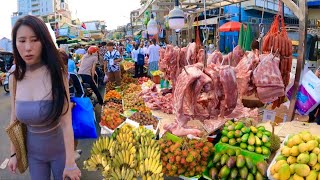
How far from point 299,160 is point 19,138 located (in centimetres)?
252

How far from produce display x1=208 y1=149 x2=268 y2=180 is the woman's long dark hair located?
5.89 ft

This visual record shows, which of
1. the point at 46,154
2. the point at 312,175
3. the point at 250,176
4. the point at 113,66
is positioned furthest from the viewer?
the point at 113,66

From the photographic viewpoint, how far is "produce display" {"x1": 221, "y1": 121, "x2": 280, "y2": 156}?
3281 millimetres

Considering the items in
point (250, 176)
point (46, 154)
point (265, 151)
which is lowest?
point (250, 176)

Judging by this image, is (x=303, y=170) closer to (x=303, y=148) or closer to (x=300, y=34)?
(x=303, y=148)

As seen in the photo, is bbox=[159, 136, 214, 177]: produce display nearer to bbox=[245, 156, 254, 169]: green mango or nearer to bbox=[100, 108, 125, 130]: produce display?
bbox=[245, 156, 254, 169]: green mango

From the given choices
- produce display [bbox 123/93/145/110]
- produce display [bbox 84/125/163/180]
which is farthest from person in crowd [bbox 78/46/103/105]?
produce display [bbox 84/125/163/180]

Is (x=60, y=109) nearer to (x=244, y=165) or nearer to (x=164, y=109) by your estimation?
(x=244, y=165)

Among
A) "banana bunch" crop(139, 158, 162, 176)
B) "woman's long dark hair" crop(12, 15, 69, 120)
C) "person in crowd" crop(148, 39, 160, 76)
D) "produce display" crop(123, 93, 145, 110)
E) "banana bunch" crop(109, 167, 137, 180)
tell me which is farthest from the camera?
"person in crowd" crop(148, 39, 160, 76)

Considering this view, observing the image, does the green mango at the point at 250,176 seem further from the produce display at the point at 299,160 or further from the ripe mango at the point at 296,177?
the ripe mango at the point at 296,177

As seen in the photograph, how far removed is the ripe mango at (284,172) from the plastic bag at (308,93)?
1275 millimetres

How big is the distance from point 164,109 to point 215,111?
2705 millimetres

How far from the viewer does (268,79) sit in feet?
11.8

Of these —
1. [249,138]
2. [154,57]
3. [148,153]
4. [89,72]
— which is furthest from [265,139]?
[154,57]
